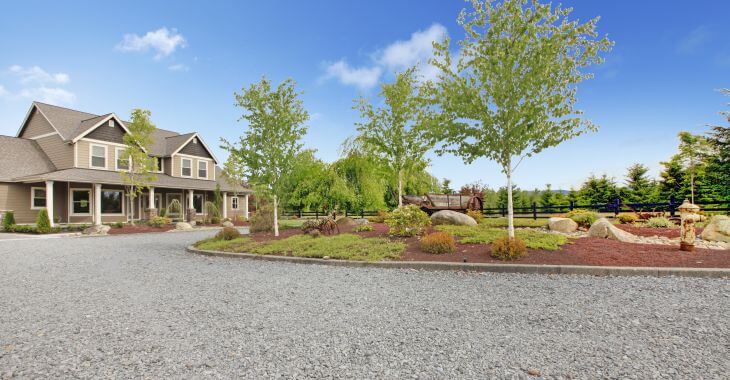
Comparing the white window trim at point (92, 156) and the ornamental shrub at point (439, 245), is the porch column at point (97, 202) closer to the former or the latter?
the white window trim at point (92, 156)

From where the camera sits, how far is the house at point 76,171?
2178cm

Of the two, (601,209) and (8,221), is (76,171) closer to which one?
(8,221)

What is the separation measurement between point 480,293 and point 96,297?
642cm

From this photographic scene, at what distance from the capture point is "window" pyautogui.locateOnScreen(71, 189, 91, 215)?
76.0ft

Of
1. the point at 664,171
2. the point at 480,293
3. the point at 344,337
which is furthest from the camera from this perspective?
the point at 664,171

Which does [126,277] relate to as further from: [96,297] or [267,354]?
[267,354]

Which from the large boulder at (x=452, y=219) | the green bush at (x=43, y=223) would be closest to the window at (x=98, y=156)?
the green bush at (x=43, y=223)

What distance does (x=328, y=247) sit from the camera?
1037 cm

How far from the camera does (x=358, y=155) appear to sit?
87.6 feet

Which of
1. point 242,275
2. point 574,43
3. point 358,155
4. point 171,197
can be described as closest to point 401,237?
point 242,275

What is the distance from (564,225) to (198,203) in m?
28.0

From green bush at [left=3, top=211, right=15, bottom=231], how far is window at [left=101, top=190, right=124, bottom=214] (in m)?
4.56

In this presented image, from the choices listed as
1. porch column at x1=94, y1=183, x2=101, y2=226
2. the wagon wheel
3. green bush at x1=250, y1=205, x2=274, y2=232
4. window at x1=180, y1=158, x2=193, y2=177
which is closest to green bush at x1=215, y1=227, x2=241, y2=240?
green bush at x1=250, y1=205, x2=274, y2=232

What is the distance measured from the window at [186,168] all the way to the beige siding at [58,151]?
7428 mm
